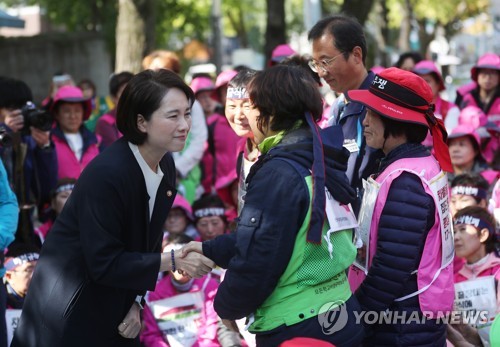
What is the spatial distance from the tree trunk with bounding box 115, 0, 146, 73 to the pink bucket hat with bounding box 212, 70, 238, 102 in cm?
383

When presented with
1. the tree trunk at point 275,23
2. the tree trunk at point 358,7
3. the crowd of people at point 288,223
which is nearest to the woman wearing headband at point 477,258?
the crowd of people at point 288,223

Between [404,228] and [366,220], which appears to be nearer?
[404,228]

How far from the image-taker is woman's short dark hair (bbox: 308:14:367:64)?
15.1 feet

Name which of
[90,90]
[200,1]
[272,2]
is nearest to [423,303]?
[90,90]

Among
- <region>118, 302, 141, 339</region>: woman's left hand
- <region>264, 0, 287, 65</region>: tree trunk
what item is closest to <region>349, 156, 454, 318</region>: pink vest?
<region>118, 302, 141, 339</region>: woman's left hand

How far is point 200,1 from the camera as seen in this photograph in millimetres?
33781

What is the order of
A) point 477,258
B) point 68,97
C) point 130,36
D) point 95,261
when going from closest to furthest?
1. point 95,261
2. point 477,258
3. point 68,97
4. point 130,36

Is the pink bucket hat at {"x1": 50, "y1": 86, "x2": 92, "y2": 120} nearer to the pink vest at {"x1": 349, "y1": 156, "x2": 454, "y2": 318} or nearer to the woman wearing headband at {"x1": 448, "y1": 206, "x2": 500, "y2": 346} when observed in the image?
the woman wearing headband at {"x1": 448, "y1": 206, "x2": 500, "y2": 346}

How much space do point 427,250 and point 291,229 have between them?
86cm

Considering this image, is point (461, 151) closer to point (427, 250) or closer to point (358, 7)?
point (427, 250)

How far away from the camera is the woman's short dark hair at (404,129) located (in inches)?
155

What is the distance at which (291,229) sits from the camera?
10.6 feet

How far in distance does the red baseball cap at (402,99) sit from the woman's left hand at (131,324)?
1499 millimetres

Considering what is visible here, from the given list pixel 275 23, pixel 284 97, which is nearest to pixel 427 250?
pixel 284 97
